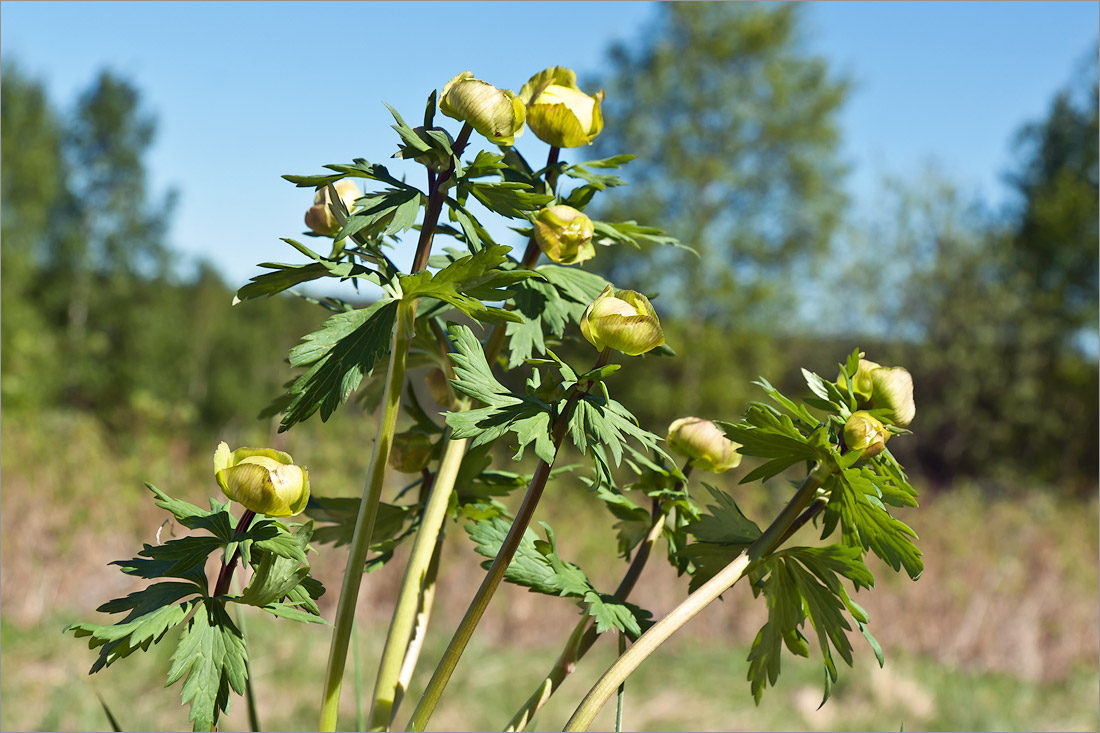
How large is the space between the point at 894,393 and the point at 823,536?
81 mm

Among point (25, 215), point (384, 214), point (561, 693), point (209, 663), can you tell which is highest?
point (25, 215)

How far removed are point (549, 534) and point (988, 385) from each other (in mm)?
9417

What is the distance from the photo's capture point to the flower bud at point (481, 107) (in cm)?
40

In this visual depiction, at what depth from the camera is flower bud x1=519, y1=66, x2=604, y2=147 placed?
0.45m

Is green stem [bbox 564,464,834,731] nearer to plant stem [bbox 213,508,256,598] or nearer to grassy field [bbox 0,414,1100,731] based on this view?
plant stem [bbox 213,508,256,598]

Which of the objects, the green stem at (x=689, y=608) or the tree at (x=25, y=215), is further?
the tree at (x=25, y=215)

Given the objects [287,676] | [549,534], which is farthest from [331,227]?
[287,676]

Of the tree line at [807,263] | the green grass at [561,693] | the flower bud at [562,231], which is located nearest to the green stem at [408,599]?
the flower bud at [562,231]

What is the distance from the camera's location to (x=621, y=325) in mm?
356

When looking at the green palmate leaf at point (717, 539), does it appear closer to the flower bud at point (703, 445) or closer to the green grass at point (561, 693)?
the flower bud at point (703, 445)

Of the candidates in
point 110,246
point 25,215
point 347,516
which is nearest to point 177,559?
point 347,516

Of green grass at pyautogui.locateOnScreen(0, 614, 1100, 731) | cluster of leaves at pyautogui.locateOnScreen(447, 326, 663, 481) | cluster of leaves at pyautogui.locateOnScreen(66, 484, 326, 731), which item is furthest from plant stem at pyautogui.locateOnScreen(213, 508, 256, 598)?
green grass at pyautogui.locateOnScreen(0, 614, 1100, 731)

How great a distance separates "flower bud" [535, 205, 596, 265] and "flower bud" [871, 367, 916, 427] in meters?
0.16

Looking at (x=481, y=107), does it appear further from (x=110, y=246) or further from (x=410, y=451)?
(x=110, y=246)
